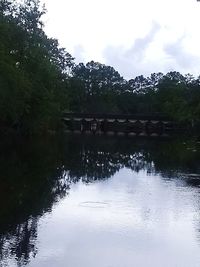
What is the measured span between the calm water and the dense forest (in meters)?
18.9

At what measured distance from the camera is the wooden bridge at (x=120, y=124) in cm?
10669

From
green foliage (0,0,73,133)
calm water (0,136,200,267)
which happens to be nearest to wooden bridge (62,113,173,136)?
green foliage (0,0,73,133)

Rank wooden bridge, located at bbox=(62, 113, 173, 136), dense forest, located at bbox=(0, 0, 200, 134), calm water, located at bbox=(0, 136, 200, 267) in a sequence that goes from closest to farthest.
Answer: calm water, located at bbox=(0, 136, 200, 267), dense forest, located at bbox=(0, 0, 200, 134), wooden bridge, located at bbox=(62, 113, 173, 136)

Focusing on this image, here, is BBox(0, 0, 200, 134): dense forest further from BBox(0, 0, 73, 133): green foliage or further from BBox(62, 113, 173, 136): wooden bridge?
BBox(62, 113, 173, 136): wooden bridge

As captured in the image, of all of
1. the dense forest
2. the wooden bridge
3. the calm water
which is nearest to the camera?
the calm water

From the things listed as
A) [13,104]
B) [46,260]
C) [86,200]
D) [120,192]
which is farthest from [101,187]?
[13,104]

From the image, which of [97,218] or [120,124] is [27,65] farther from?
[120,124]

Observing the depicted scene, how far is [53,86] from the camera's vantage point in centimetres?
7025

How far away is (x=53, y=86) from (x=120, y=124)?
1789 inches

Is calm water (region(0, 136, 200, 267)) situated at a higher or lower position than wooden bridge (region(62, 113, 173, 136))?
lower

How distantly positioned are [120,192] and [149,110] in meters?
115

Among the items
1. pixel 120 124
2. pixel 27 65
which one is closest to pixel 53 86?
pixel 27 65

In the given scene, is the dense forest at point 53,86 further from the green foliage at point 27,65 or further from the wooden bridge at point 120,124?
the wooden bridge at point 120,124

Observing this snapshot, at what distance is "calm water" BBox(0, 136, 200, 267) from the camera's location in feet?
37.2
